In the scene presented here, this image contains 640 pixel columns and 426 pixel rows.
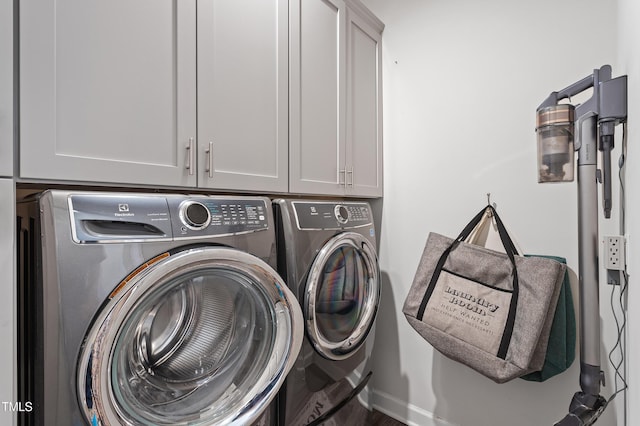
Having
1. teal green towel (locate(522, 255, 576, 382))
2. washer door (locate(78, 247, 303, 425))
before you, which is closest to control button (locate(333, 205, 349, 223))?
washer door (locate(78, 247, 303, 425))

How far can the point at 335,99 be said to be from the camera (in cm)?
174

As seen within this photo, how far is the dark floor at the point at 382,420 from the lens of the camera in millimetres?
1982

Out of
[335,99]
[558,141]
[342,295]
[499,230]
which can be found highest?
[335,99]

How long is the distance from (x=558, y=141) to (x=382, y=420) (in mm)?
1713

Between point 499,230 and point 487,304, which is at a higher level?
point 499,230

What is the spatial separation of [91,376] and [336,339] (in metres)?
0.95

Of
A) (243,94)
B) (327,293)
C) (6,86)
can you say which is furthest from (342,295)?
(6,86)

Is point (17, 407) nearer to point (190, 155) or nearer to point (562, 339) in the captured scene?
point (190, 155)

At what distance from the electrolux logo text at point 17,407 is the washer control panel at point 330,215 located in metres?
0.91

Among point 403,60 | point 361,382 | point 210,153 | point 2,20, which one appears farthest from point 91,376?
point 403,60

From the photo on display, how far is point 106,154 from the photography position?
3.21 ft

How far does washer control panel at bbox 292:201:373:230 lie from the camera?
1403 mm

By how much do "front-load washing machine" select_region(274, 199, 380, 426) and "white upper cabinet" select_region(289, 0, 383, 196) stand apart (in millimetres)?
190

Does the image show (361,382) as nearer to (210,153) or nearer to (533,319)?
(533,319)
